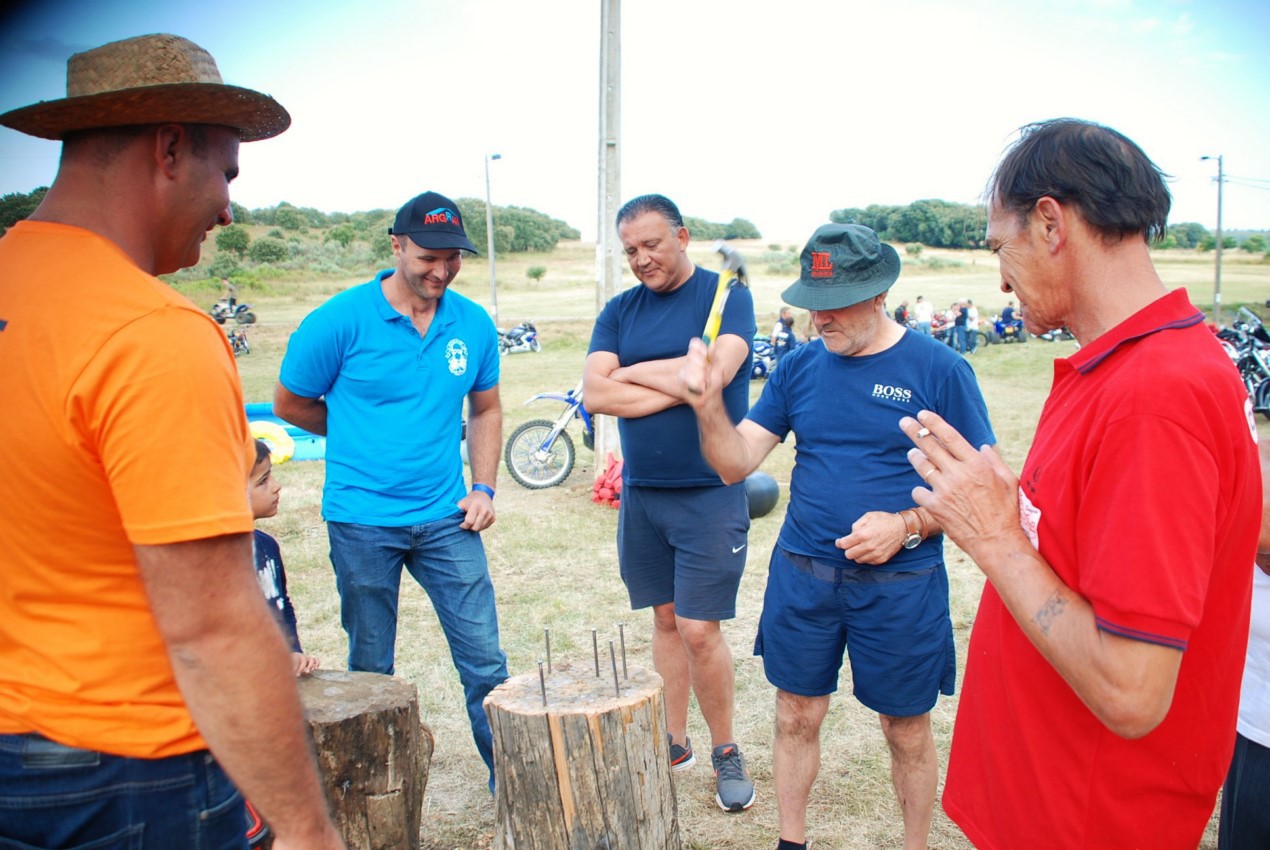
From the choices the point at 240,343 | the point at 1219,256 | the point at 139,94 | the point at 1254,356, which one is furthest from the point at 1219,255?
the point at 139,94

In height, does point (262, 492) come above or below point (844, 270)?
below

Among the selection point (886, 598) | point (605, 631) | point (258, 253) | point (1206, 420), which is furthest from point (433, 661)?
point (258, 253)

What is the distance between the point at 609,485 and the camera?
8.29 meters

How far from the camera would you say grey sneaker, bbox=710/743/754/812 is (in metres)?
3.63

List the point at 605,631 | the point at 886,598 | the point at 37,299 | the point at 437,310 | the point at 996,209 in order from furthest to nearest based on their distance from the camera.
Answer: the point at 605,631 → the point at 437,310 → the point at 886,598 → the point at 996,209 → the point at 37,299

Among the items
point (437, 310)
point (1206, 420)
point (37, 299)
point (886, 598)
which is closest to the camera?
point (37, 299)

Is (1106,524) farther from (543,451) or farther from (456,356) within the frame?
(543,451)

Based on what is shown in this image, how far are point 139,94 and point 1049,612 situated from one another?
1.73 m

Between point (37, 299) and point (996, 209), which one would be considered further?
point (996, 209)

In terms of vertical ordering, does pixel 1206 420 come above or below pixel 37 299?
below

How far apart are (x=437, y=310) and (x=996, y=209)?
2.44 m

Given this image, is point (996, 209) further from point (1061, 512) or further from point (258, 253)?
point (258, 253)

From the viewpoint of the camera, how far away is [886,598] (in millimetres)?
2963

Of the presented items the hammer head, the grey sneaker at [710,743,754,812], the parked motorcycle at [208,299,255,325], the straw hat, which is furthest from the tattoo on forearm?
the parked motorcycle at [208,299,255,325]
